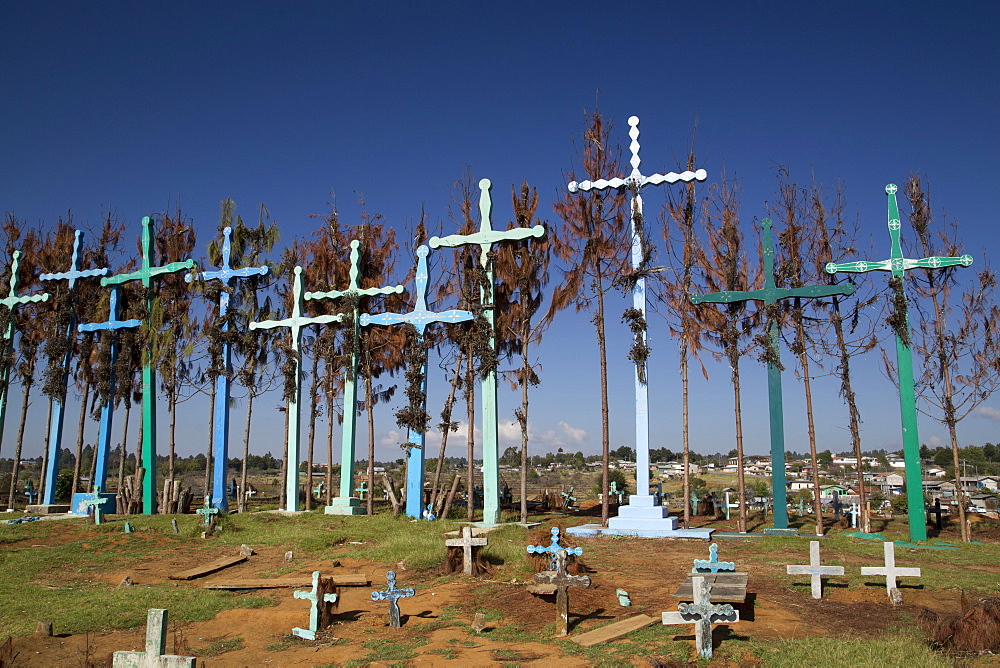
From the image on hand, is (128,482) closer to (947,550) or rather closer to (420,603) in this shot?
(420,603)

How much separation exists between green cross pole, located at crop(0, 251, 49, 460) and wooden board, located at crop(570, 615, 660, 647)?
844 inches

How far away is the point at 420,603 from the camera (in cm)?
1073

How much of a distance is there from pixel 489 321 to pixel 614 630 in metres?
10.2

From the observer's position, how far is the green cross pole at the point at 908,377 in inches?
626

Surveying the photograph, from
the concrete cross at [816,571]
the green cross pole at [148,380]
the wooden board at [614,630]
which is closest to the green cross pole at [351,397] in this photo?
the green cross pole at [148,380]

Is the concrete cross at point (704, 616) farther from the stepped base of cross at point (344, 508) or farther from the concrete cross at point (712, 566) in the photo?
the stepped base of cross at point (344, 508)

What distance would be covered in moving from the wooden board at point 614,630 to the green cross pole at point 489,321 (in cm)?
812

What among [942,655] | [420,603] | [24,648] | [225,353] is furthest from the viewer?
[225,353]

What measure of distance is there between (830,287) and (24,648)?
15.8 metres

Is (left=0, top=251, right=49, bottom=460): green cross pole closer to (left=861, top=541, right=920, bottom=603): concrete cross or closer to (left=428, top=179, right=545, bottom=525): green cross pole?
(left=428, top=179, right=545, bottom=525): green cross pole

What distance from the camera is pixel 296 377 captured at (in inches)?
821

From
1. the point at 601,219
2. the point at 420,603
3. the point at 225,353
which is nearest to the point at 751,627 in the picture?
the point at 420,603

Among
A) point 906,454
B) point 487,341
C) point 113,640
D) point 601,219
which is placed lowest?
point 113,640

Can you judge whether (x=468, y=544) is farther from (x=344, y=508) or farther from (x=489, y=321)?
(x=344, y=508)
